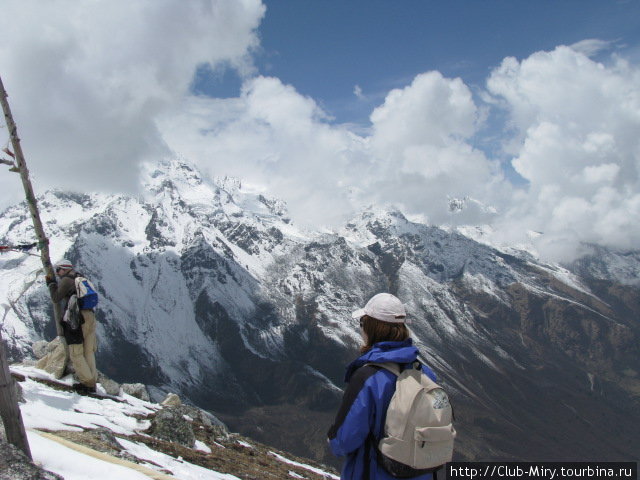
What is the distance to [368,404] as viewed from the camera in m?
7.24

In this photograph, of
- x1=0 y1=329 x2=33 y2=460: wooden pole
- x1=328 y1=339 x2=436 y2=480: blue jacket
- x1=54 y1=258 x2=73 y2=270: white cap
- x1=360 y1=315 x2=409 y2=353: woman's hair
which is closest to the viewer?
x1=328 y1=339 x2=436 y2=480: blue jacket

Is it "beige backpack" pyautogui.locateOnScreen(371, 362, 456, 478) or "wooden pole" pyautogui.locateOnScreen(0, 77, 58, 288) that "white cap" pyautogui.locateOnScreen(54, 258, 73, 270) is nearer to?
"wooden pole" pyautogui.locateOnScreen(0, 77, 58, 288)

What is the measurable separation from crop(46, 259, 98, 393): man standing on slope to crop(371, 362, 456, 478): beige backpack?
1772 cm

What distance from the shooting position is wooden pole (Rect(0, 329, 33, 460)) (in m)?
8.70

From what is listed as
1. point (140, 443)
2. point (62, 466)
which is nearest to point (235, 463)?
point (140, 443)

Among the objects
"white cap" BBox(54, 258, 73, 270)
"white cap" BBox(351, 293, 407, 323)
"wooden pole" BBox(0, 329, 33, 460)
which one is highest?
"white cap" BBox(54, 258, 73, 270)

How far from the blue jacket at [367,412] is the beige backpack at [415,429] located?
0.15 m

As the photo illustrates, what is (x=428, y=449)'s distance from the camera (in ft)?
23.3

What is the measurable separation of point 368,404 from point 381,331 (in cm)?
125

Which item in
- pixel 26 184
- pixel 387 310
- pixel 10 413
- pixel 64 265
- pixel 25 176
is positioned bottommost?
pixel 10 413

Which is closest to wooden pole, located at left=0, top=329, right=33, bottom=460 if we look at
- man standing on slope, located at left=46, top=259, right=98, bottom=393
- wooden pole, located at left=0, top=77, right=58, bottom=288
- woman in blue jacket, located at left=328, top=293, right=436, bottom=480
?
woman in blue jacket, located at left=328, top=293, right=436, bottom=480

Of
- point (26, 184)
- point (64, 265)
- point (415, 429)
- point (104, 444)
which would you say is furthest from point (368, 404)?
point (26, 184)

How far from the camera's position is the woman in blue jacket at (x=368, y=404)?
285 inches

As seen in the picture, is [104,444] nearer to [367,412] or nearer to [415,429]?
[367,412]
